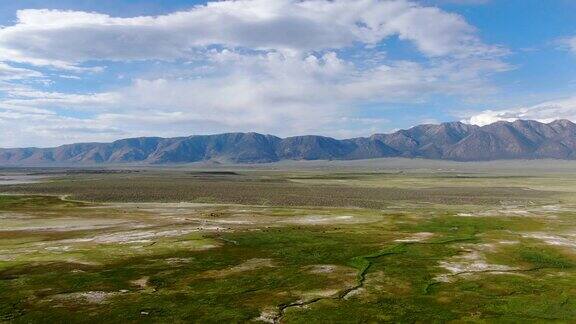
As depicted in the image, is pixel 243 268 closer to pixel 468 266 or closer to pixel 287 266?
pixel 287 266

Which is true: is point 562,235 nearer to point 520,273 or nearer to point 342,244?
point 520,273

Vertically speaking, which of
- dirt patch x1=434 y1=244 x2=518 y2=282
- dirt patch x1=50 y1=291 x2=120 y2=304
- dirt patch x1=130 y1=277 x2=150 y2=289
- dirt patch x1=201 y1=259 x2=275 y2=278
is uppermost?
dirt patch x1=50 y1=291 x2=120 y2=304

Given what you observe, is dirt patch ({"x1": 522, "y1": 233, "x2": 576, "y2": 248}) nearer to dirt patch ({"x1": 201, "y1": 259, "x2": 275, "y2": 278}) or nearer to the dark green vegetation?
the dark green vegetation

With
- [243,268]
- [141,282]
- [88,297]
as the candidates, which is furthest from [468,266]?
[88,297]

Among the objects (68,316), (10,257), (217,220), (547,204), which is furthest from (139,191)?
(68,316)

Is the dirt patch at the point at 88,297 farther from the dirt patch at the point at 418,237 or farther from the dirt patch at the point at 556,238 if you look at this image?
the dirt patch at the point at 556,238

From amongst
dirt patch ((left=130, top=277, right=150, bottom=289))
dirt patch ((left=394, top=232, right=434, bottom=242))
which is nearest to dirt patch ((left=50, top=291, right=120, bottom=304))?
dirt patch ((left=130, top=277, right=150, bottom=289))

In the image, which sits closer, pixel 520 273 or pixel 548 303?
pixel 548 303

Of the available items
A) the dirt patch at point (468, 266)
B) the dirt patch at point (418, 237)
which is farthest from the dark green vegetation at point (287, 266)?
the dirt patch at point (418, 237)
